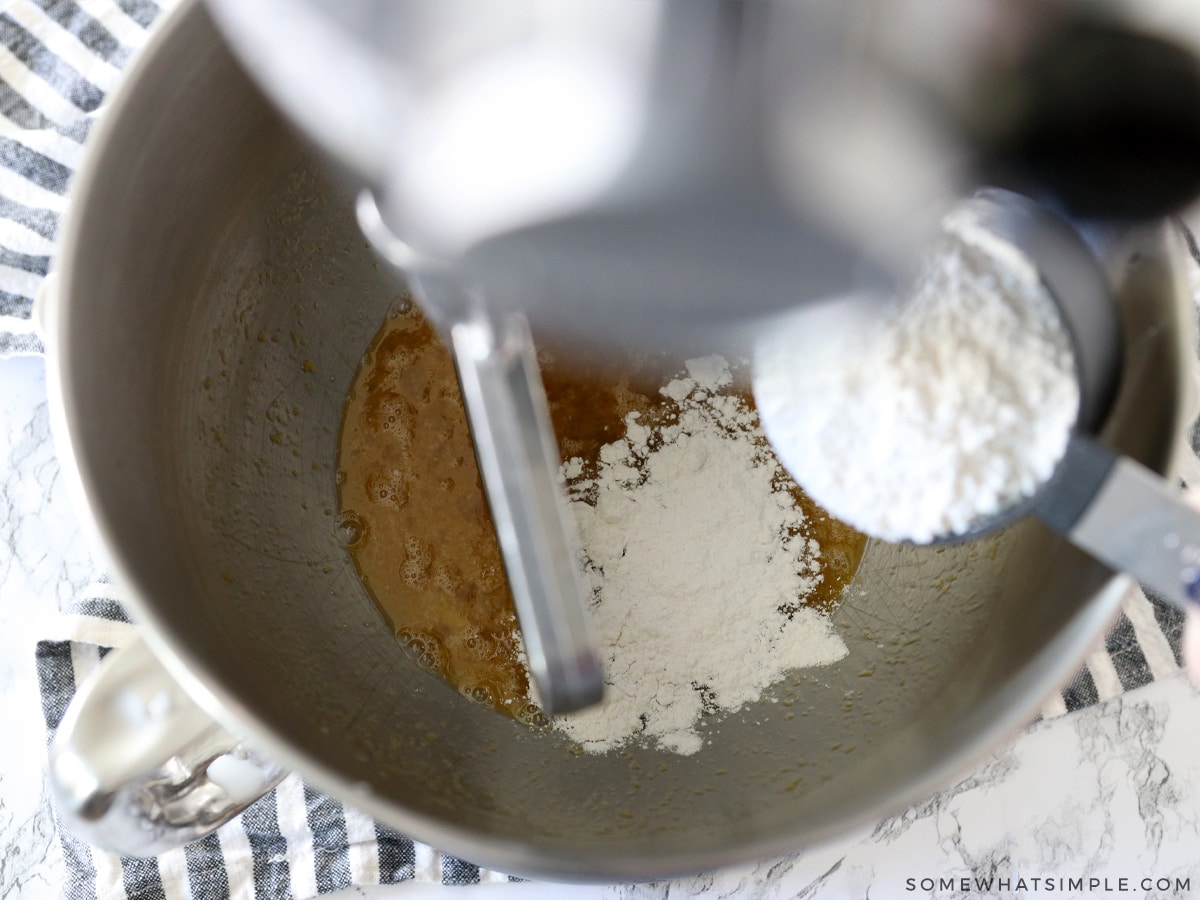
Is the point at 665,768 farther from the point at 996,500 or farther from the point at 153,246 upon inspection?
the point at 153,246

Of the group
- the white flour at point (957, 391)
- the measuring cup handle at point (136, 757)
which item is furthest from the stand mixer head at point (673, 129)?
the measuring cup handle at point (136, 757)

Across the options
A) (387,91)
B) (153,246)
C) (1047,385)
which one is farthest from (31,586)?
(1047,385)

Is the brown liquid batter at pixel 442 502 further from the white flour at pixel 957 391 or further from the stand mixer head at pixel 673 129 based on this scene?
the stand mixer head at pixel 673 129

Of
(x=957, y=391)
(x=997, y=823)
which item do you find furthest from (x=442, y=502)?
(x=997, y=823)

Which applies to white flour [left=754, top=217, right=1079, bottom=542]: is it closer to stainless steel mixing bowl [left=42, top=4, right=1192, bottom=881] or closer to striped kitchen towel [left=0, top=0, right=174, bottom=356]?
stainless steel mixing bowl [left=42, top=4, right=1192, bottom=881]

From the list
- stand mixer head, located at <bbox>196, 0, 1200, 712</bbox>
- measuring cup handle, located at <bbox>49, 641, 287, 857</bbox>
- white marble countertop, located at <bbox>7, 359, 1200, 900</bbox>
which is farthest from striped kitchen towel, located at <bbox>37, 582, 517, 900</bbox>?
stand mixer head, located at <bbox>196, 0, 1200, 712</bbox>

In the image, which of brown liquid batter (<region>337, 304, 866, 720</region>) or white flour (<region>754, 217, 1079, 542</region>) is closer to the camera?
A: white flour (<region>754, 217, 1079, 542</region>)
